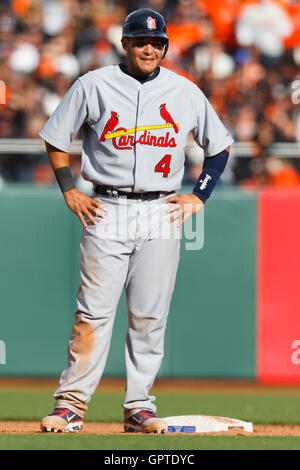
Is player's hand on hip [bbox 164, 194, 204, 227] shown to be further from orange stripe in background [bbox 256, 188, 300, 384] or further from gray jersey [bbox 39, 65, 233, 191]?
orange stripe in background [bbox 256, 188, 300, 384]

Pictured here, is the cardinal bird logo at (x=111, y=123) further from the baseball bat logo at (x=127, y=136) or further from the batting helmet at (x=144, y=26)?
the batting helmet at (x=144, y=26)

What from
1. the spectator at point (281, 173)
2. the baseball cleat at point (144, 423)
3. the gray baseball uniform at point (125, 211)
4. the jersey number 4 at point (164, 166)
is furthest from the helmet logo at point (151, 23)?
the spectator at point (281, 173)

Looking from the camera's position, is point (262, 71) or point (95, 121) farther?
point (262, 71)

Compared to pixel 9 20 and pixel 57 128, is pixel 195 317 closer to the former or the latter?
pixel 57 128

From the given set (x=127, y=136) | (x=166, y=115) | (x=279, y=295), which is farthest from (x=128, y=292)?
(x=279, y=295)

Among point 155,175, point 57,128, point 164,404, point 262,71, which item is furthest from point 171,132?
point 262,71

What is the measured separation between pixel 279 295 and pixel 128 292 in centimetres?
271

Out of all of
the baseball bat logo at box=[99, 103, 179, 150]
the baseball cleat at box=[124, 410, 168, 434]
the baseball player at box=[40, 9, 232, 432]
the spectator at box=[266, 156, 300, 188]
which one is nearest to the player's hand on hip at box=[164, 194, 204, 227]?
the baseball player at box=[40, 9, 232, 432]

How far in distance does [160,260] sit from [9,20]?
493cm

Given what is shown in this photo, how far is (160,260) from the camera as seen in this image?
13.4ft

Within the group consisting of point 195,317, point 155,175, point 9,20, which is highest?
point 9,20

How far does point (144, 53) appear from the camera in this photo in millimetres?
4012
